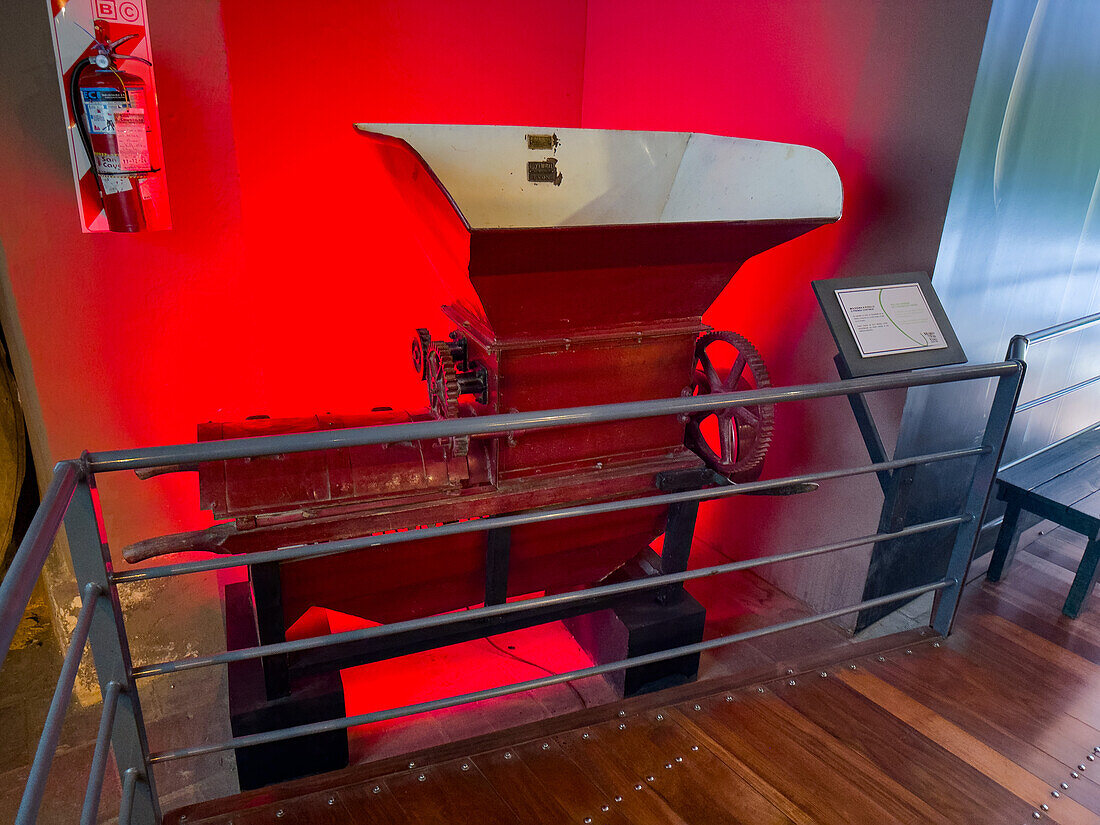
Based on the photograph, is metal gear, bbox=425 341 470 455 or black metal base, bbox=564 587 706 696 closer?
metal gear, bbox=425 341 470 455

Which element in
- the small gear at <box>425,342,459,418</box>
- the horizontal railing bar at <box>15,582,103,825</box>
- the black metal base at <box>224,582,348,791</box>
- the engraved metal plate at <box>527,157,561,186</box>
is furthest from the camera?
the engraved metal plate at <box>527,157,561,186</box>

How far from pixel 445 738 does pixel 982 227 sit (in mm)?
2821

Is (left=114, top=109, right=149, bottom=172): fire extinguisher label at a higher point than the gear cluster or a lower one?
higher

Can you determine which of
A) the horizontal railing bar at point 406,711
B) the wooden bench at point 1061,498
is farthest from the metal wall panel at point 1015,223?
the horizontal railing bar at point 406,711

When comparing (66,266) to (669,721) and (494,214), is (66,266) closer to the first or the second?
(494,214)

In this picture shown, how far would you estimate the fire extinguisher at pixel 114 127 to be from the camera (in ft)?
8.00

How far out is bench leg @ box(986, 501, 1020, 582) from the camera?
2.99m

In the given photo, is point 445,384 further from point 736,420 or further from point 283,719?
point 283,719

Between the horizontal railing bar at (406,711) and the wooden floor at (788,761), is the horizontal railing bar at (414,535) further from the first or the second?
the wooden floor at (788,761)

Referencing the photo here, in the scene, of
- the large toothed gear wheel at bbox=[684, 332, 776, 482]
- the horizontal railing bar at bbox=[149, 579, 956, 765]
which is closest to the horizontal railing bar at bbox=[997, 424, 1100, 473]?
the large toothed gear wheel at bbox=[684, 332, 776, 482]

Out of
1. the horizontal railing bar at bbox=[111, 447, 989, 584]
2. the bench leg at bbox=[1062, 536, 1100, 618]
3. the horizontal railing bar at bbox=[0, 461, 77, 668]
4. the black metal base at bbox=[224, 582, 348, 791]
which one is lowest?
the black metal base at bbox=[224, 582, 348, 791]

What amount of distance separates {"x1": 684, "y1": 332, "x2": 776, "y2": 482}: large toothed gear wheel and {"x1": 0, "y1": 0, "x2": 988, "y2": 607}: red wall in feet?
2.18

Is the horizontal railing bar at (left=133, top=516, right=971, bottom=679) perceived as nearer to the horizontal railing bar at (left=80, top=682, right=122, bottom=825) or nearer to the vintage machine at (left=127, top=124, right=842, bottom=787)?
the horizontal railing bar at (left=80, top=682, right=122, bottom=825)

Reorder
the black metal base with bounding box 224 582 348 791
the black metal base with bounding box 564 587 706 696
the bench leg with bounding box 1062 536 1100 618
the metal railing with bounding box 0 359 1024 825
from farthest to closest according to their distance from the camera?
the black metal base with bounding box 564 587 706 696, the bench leg with bounding box 1062 536 1100 618, the black metal base with bounding box 224 582 348 791, the metal railing with bounding box 0 359 1024 825
